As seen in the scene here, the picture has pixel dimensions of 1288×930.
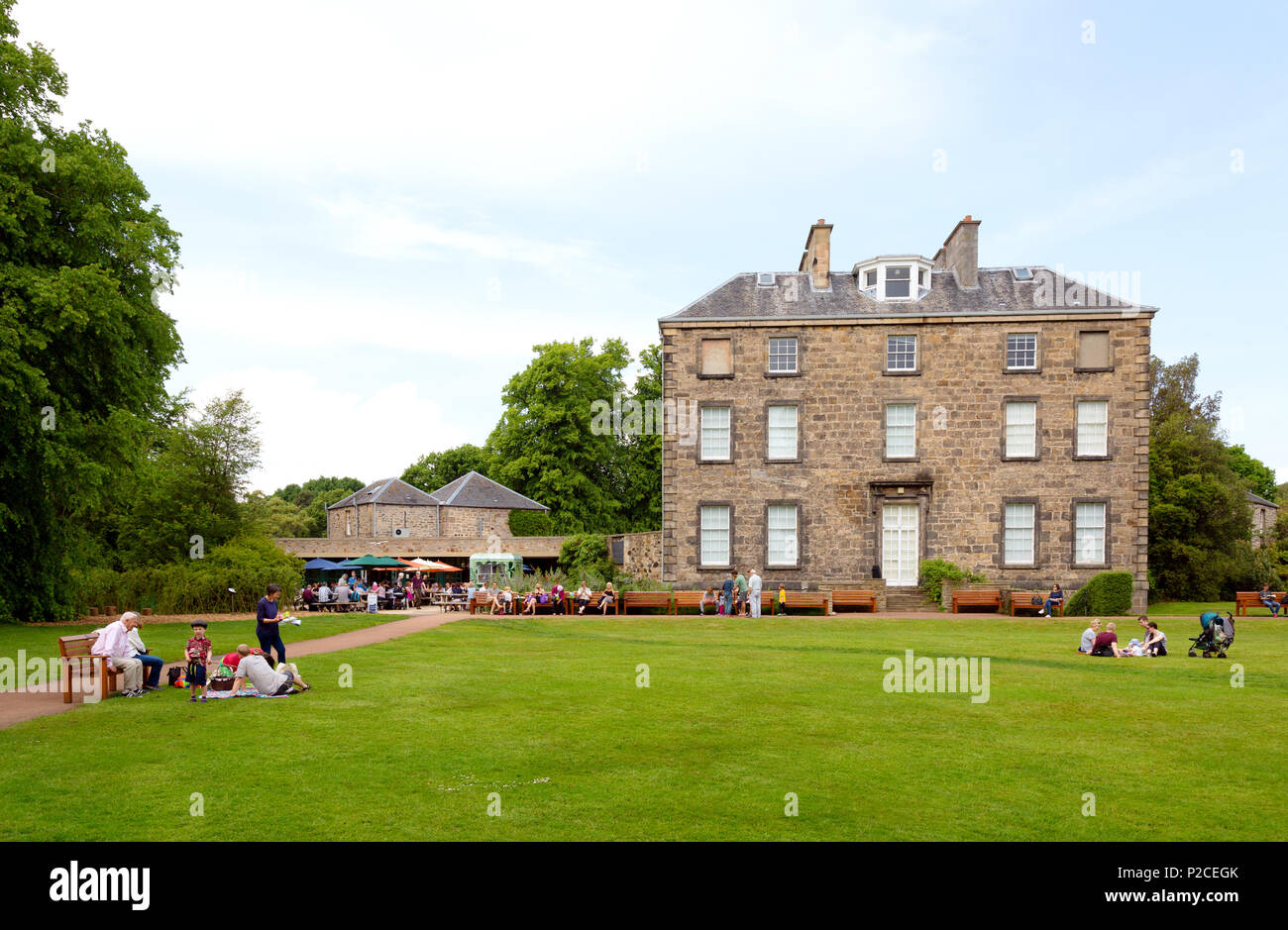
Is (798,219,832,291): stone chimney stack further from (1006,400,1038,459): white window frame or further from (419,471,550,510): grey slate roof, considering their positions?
(419,471,550,510): grey slate roof

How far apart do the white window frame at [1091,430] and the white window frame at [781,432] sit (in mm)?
10884

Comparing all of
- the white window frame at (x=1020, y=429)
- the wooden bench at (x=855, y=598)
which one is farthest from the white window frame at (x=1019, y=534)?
the wooden bench at (x=855, y=598)

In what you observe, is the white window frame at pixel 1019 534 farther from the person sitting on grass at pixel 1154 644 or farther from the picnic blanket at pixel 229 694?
the picnic blanket at pixel 229 694

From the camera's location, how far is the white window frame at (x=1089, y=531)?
32.4 metres

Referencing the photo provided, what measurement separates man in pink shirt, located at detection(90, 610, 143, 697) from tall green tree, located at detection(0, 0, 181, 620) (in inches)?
410

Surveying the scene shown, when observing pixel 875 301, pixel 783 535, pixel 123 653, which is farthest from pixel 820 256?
pixel 123 653

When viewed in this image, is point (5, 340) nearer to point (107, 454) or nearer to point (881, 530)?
point (107, 454)

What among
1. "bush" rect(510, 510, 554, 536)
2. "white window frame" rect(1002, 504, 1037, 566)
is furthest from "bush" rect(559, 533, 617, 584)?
"bush" rect(510, 510, 554, 536)

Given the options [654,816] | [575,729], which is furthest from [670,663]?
[654,816]

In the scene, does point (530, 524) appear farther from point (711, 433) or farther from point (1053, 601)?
point (1053, 601)

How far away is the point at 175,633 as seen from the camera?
22219mm
